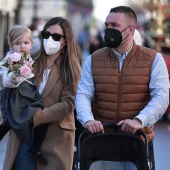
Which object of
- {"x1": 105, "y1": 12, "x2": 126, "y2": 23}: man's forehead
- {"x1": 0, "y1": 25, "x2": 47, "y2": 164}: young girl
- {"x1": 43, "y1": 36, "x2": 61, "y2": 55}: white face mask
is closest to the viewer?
{"x1": 105, "y1": 12, "x2": 126, "y2": 23}: man's forehead

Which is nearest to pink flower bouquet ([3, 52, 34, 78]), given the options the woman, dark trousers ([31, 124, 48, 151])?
the woman

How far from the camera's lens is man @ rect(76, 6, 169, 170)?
553cm

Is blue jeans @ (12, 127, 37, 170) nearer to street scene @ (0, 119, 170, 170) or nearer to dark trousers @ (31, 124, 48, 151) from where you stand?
dark trousers @ (31, 124, 48, 151)

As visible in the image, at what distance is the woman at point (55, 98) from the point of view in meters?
6.25

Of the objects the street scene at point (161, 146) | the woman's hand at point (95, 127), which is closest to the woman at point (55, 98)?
the woman's hand at point (95, 127)

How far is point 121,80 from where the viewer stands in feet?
18.2

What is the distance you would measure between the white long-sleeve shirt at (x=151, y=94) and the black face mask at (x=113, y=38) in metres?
0.09

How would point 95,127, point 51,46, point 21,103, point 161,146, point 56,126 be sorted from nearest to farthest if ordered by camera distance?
1. point 95,127
2. point 21,103
3. point 56,126
4. point 51,46
5. point 161,146

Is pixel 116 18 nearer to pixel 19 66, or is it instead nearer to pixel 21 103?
pixel 19 66

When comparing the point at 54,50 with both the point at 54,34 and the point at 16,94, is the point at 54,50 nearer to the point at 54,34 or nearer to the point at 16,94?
the point at 54,34

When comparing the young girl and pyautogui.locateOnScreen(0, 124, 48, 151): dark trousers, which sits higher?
the young girl

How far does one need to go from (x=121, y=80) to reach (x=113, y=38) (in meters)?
0.32

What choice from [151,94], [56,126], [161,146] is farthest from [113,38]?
[161,146]

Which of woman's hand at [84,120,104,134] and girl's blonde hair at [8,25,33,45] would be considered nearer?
woman's hand at [84,120,104,134]
